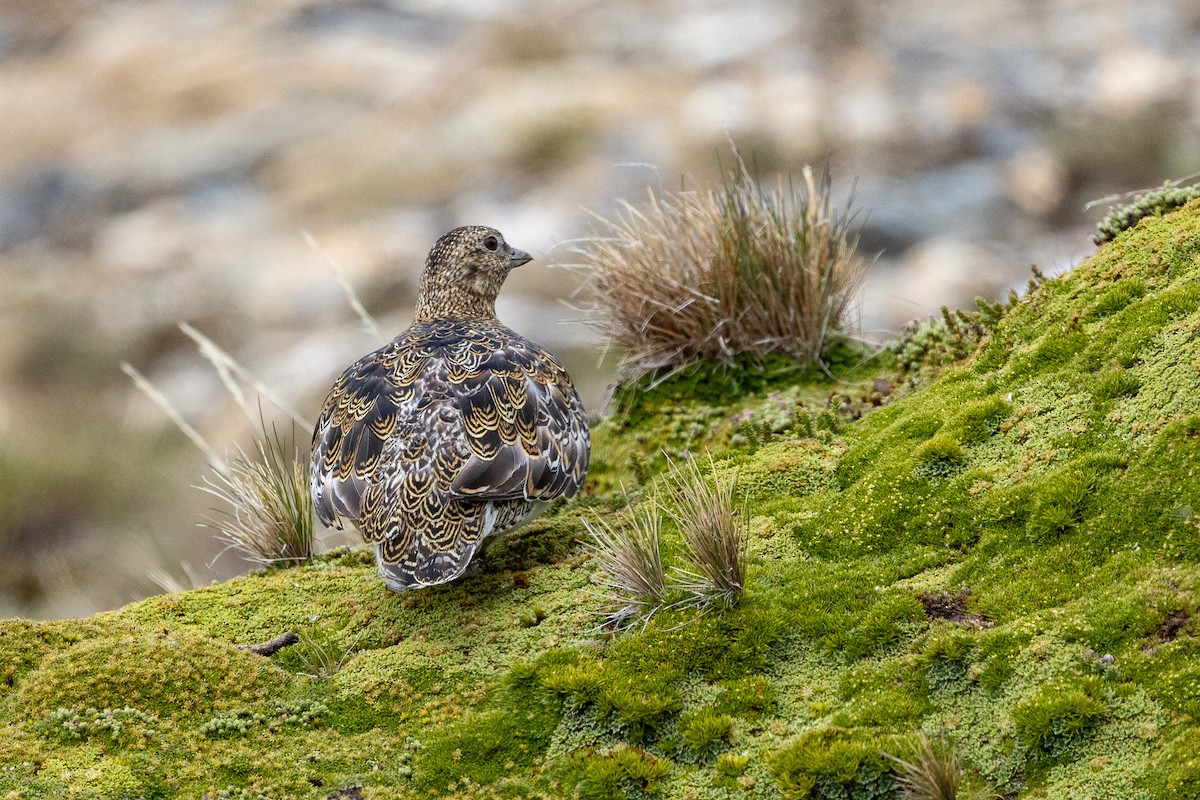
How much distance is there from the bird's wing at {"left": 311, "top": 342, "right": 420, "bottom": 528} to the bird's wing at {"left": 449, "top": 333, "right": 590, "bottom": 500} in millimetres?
355

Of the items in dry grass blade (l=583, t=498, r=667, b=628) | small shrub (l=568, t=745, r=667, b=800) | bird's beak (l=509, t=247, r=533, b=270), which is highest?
bird's beak (l=509, t=247, r=533, b=270)

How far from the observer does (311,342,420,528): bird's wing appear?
654cm

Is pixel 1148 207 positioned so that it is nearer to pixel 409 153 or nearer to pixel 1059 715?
pixel 1059 715

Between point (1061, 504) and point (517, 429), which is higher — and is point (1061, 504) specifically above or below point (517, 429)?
below

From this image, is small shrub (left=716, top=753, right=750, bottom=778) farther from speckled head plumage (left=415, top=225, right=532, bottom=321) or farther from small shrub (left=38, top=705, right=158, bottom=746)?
speckled head plumage (left=415, top=225, right=532, bottom=321)

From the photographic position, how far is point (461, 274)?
8656 millimetres

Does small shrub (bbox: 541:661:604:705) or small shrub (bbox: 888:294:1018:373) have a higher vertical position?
small shrub (bbox: 888:294:1018:373)

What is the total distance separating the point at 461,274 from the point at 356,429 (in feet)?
7.39

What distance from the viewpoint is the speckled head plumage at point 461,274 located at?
8.64 metres

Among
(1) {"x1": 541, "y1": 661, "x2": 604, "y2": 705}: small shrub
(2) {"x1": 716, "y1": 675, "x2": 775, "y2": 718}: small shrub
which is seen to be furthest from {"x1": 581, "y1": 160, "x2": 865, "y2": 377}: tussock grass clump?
(2) {"x1": 716, "y1": 675, "x2": 775, "y2": 718}: small shrub

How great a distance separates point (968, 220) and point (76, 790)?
719 inches

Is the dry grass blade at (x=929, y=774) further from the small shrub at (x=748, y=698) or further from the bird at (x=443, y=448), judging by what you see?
the bird at (x=443, y=448)

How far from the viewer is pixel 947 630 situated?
5.10 meters

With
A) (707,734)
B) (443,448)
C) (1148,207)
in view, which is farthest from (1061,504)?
(443,448)
